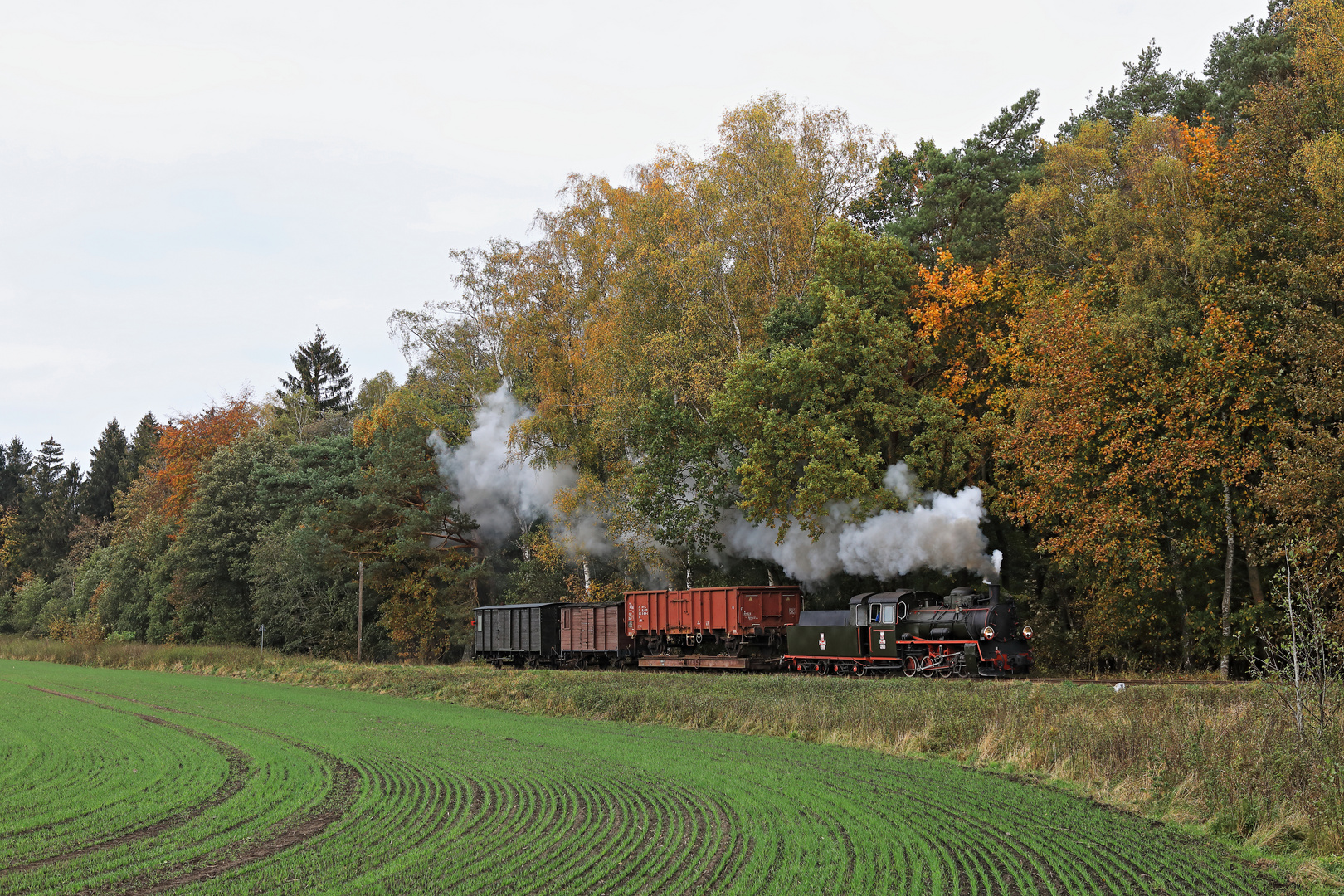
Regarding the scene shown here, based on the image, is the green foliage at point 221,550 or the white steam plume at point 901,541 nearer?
the white steam plume at point 901,541

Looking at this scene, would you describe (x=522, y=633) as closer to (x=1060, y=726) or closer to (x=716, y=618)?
(x=716, y=618)

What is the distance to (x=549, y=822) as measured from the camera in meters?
12.0

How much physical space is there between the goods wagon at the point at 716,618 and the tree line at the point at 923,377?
269 centimetres

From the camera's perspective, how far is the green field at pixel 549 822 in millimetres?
9469

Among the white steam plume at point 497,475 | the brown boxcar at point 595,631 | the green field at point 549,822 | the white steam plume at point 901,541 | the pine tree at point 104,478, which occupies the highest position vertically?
the pine tree at point 104,478

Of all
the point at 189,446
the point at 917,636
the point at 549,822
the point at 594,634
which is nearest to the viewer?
the point at 549,822

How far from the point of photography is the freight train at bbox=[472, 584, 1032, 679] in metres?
26.2

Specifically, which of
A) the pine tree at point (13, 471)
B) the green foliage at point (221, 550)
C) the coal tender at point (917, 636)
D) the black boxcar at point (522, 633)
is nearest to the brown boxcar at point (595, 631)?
the black boxcar at point (522, 633)

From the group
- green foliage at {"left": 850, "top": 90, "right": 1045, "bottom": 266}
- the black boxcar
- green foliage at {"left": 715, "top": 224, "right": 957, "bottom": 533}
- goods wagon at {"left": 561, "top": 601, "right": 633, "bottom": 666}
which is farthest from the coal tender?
green foliage at {"left": 850, "top": 90, "right": 1045, "bottom": 266}

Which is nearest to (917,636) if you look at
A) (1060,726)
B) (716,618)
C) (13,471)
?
(716,618)

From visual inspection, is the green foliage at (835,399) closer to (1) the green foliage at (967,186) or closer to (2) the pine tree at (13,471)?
(1) the green foliage at (967,186)

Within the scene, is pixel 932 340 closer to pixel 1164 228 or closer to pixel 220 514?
pixel 1164 228

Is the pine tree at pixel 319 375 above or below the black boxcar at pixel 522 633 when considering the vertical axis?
above

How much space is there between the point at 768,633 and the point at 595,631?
8352 millimetres
